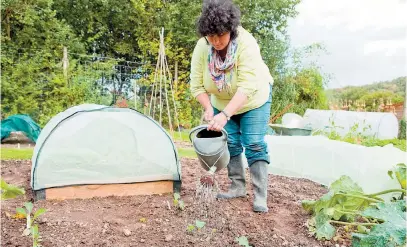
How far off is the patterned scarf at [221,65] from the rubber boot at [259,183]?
513 millimetres

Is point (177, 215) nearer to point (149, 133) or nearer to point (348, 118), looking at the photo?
point (149, 133)

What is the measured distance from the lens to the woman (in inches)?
100

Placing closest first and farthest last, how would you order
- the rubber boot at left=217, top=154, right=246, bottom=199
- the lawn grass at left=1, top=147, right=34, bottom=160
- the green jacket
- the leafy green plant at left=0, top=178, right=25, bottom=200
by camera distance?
the leafy green plant at left=0, top=178, right=25, bottom=200, the green jacket, the rubber boot at left=217, top=154, right=246, bottom=199, the lawn grass at left=1, top=147, right=34, bottom=160

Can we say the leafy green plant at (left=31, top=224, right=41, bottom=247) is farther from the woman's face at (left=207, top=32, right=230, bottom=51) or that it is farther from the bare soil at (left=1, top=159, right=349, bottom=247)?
the woman's face at (left=207, top=32, right=230, bottom=51)

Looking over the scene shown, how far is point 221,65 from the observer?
2676 mm

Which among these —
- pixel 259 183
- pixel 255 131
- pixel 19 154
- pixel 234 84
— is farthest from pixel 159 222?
pixel 19 154

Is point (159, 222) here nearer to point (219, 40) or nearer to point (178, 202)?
point (178, 202)

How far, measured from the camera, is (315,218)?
2.61m

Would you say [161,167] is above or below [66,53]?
below

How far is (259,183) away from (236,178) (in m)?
0.25

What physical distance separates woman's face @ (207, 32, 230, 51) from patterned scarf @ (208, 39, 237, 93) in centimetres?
4

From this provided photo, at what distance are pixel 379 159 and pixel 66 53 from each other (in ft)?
20.8

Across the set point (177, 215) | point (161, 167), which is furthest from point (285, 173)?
point (177, 215)

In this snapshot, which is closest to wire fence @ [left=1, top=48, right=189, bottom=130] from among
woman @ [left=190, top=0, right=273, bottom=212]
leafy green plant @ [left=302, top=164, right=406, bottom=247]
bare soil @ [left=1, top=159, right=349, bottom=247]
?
bare soil @ [left=1, top=159, right=349, bottom=247]
